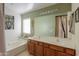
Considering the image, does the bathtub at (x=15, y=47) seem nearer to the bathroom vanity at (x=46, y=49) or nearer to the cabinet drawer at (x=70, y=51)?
the bathroom vanity at (x=46, y=49)

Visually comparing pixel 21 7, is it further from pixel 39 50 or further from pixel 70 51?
pixel 70 51

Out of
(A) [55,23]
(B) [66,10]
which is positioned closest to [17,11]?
(A) [55,23]

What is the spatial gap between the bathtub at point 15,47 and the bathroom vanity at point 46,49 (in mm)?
105

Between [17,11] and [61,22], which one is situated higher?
[17,11]

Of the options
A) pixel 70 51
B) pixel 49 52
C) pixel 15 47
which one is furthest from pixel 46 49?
pixel 15 47

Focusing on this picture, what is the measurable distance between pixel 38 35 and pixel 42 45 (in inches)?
6.9

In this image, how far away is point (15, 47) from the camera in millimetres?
1597

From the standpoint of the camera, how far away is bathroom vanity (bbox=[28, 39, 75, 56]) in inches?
59.0

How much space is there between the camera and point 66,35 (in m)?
1.49

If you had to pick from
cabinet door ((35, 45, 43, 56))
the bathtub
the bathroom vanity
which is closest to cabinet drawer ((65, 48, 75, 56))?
the bathroom vanity

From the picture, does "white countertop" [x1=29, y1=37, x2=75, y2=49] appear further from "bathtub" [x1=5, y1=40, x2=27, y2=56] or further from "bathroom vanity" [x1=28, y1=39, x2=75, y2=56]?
"bathtub" [x1=5, y1=40, x2=27, y2=56]

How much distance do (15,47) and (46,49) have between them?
475mm

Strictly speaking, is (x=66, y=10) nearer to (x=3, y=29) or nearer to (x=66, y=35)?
(x=66, y=35)

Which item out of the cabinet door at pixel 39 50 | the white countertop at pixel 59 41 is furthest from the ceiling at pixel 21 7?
the cabinet door at pixel 39 50
